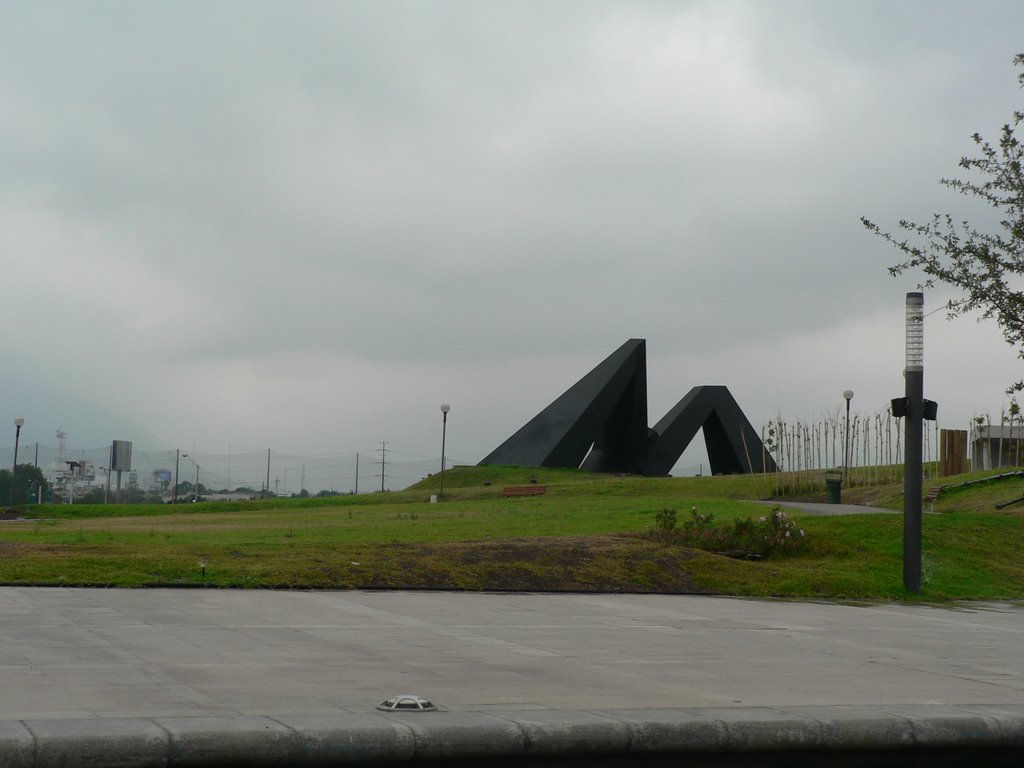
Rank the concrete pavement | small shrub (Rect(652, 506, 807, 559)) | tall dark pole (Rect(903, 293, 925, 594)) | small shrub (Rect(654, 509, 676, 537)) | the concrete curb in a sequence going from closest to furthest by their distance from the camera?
the concrete curb < the concrete pavement < tall dark pole (Rect(903, 293, 925, 594)) < small shrub (Rect(652, 506, 807, 559)) < small shrub (Rect(654, 509, 676, 537))

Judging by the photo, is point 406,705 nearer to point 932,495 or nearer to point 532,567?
point 532,567

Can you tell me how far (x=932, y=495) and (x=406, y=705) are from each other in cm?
2479

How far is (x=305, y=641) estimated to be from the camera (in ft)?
27.6

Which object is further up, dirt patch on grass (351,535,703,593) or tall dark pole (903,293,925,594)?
tall dark pole (903,293,925,594)

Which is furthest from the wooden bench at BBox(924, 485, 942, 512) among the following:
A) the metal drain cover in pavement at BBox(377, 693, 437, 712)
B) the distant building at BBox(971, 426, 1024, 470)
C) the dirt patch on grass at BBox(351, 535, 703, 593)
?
the metal drain cover in pavement at BBox(377, 693, 437, 712)

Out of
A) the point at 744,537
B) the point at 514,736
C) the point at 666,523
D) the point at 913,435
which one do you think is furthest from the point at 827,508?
→ the point at 514,736

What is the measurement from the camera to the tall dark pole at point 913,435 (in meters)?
15.0

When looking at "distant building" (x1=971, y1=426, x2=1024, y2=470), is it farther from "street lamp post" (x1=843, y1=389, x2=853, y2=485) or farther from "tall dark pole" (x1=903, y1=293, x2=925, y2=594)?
"tall dark pole" (x1=903, y1=293, x2=925, y2=594)

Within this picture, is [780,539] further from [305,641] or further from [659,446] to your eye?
[659,446]

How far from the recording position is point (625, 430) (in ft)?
151

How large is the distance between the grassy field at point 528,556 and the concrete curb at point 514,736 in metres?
7.79

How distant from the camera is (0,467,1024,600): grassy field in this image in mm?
13047

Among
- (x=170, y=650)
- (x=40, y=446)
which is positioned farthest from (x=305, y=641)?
(x=40, y=446)

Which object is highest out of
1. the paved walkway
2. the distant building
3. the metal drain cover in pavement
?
the distant building
